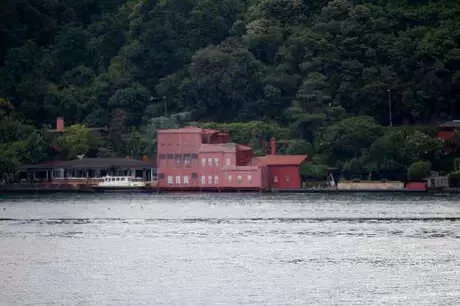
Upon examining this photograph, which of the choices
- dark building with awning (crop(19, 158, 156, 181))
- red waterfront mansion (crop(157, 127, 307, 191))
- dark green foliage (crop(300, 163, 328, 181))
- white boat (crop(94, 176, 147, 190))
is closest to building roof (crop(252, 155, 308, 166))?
red waterfront mansion (crop(157, 127, 307, 191))

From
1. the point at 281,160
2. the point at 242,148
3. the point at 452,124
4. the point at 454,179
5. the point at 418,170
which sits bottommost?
the point at 454,179

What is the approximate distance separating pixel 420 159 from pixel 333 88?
12302 mm

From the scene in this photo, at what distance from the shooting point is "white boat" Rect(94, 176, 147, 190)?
4040 inches

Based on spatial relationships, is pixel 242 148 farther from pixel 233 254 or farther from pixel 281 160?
pixel 233 254

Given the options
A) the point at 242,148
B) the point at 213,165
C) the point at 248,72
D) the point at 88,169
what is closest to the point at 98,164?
the point at 88,169

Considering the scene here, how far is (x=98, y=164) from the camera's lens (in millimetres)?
104188

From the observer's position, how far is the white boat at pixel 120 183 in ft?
337

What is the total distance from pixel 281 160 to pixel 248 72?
12.7 meters

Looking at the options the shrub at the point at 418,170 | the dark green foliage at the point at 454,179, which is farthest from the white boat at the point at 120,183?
the dark green foliage at the point at 454,179

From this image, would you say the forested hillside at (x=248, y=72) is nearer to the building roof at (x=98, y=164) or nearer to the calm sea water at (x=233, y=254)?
the building roof at (x=98, y=164)

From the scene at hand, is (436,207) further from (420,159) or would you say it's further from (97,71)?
(97,71)

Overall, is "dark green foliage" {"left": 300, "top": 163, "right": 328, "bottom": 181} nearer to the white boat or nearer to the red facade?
the red facade

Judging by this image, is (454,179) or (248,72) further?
(248,72)

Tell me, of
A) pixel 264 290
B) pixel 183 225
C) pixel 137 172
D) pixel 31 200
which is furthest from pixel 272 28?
pixel 264 290
